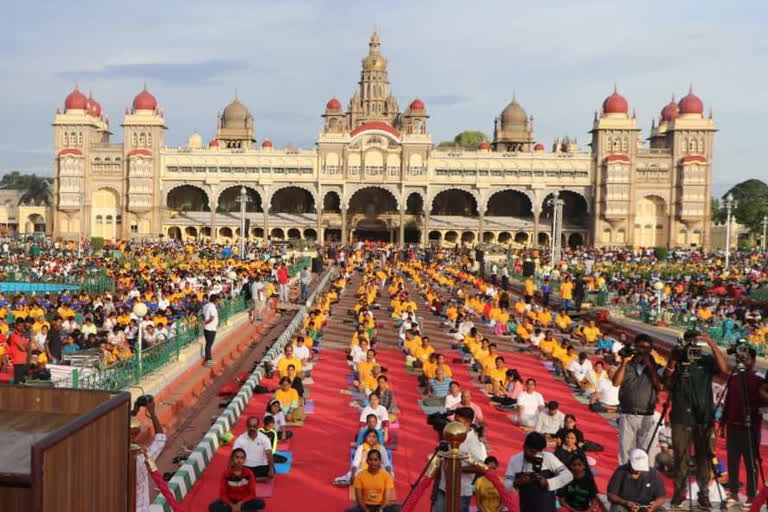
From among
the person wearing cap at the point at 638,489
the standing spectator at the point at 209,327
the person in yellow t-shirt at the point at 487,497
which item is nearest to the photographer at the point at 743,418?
the person wearing cap at the point at 638,489

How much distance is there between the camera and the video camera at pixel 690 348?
7.38 meters

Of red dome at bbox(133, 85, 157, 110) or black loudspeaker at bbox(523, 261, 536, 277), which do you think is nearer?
black loudspeaker at bbox(523, 261, 536, 277)

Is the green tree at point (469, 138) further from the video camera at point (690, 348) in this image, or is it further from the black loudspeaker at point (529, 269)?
the video camera at point (690, 348)

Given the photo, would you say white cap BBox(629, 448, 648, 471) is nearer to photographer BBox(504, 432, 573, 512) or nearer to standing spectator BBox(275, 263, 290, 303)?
photographer BBox(504, 432, 573, 512)

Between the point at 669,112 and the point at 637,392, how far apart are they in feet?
224

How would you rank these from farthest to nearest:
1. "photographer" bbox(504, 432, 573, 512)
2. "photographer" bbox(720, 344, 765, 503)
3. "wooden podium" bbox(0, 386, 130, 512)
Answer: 1. "photographer" bbox(720, 344, 765, 503)
2. "photographer" bbox(504, 432, 573, 512)
3. "wooden podium" bbox(0, 386, 130, 512)

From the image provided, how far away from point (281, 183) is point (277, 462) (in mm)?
57312

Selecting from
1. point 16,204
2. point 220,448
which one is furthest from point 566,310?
point 16,204

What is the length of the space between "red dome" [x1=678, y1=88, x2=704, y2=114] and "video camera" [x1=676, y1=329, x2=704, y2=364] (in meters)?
64.8

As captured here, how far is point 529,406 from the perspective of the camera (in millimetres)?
11453

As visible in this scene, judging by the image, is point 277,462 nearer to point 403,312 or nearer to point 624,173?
point 403,312

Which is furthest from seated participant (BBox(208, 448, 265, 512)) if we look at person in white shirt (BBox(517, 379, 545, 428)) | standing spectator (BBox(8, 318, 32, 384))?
standing spectator (BBox(8, 318, 32, 384))

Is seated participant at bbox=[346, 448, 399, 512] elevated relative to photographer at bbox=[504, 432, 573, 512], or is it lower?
lower

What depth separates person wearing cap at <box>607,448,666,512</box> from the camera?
275 inches
